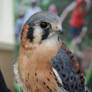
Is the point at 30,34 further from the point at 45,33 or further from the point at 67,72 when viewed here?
the point at 67,72

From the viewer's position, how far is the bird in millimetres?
749

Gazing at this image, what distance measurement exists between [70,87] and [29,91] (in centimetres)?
12

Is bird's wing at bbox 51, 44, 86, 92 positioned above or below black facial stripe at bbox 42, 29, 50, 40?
below

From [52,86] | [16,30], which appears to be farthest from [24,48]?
[16,30]

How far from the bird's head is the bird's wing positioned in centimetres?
6

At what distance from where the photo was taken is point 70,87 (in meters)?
0.79

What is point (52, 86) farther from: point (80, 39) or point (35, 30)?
point (80, 39)

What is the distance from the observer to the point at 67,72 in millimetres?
788

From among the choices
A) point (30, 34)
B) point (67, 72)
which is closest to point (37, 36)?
point (30, 34)

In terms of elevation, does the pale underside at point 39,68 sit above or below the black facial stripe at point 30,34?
below

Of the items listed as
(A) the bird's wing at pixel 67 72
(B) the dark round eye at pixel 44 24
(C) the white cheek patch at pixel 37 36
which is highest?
(B) the dark round eye at pixel 44 24

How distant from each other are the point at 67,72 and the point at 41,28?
5.8 inches

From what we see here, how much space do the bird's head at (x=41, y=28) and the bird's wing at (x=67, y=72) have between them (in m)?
0.06

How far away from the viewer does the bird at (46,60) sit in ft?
2.46
